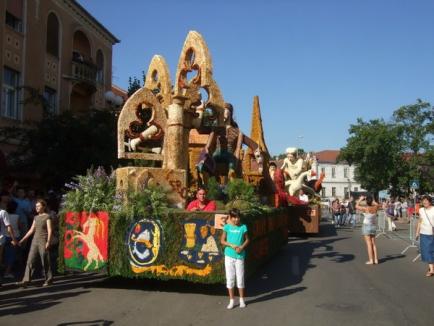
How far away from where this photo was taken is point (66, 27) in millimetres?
26891

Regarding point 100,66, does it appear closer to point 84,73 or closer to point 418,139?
point 84,73

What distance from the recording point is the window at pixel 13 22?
868 inches

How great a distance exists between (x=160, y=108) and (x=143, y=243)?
3883 millimetres

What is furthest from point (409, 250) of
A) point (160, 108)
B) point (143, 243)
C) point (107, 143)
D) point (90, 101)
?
point (90, 101)

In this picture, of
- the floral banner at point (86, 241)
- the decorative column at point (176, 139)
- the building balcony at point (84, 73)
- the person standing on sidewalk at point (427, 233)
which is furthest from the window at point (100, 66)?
the person standing on sidewalk at point (427, 233)

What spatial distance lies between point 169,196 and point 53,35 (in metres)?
18.8

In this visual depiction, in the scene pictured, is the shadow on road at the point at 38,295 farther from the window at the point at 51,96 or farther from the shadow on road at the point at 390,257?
the window at the point at 51,96

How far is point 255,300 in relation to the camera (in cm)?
812

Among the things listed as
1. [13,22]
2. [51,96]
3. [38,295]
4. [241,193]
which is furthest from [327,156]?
[38,295]

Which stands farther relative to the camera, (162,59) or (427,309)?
(162,59)

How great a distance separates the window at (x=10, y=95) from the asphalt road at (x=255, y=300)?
13985 millimetres

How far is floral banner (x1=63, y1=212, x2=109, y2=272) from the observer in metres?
8.92

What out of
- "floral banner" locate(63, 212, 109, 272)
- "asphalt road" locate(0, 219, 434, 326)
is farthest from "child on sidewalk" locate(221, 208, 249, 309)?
"floral banner" locate(63, 212, 109, 272)

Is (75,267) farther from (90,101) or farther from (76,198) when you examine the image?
(90,101)
